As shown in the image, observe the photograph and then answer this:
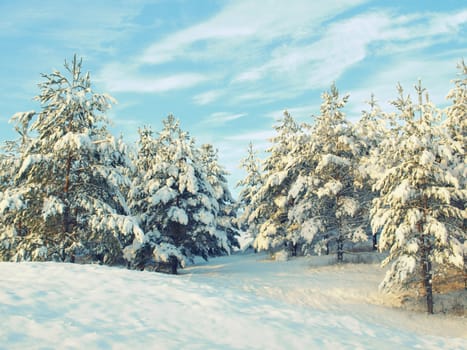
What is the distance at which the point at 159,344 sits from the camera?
6797mm

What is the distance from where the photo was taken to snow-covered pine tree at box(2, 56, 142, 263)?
15.3 m

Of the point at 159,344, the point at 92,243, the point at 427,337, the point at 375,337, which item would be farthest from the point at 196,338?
the point at 92,243

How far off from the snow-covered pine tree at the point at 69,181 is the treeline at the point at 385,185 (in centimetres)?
1101

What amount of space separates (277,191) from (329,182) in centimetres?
628

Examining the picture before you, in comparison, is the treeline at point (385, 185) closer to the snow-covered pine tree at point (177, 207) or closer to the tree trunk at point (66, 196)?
the snow-covered pine tree at point (177, 207)

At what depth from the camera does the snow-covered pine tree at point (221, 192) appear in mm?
39825

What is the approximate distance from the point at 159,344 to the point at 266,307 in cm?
450

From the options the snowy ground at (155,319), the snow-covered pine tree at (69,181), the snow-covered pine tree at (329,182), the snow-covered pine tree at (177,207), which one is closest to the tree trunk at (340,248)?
the snow-covered pine tree at (329,182)

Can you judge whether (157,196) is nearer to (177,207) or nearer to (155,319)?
(177,207)

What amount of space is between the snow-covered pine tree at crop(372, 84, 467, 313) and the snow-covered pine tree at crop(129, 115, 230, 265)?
33.9ft

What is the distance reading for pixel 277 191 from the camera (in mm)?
29688

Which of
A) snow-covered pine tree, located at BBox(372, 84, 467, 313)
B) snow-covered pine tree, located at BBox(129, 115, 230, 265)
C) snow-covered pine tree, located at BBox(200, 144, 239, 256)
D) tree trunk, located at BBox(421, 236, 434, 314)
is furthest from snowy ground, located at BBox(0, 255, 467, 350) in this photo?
snow-covered pine tree, located at BBox(200, 144, 239, 256)

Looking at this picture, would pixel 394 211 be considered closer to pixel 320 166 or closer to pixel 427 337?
pixel 427 337

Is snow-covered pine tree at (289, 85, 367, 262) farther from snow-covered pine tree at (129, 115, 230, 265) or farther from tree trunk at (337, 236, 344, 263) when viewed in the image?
snow-covered pine tree at (129, 115, 230, 265)
